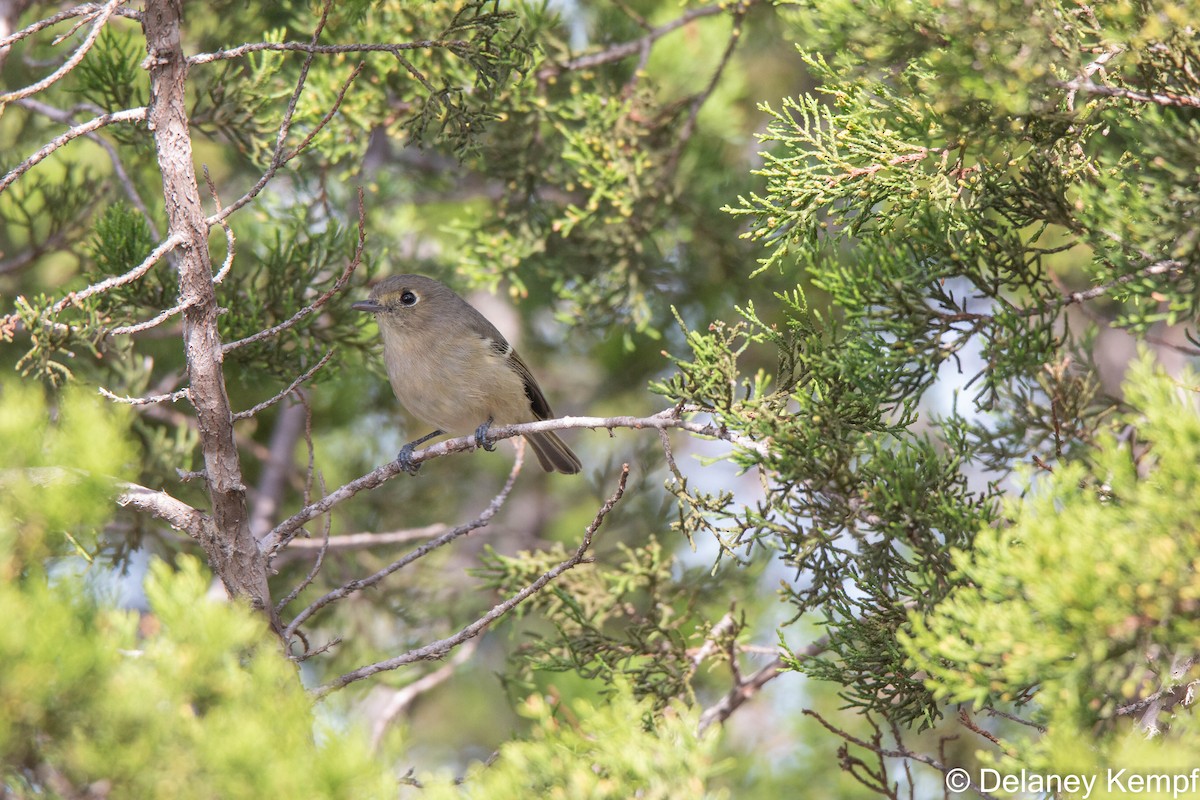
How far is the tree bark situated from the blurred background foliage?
272mm

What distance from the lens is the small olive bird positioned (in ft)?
17.5

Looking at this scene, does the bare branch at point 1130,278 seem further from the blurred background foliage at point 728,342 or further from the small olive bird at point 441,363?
the small olive bird at point 441,363

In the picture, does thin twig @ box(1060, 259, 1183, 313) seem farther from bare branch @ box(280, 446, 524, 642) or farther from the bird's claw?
the bird's claw

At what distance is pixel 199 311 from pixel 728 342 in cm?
160

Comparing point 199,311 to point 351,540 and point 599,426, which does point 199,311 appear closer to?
point 599,426

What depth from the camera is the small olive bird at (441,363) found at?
532cm

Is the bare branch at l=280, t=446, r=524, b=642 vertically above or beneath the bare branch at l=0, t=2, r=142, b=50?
beneath

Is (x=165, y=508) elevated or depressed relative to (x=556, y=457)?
depressed

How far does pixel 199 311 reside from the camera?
2.98 meters

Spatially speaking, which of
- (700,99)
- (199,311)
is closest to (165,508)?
(199,311)

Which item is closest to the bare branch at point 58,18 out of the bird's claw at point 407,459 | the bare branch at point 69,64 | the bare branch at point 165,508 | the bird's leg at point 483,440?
the bare branch at point 69,64

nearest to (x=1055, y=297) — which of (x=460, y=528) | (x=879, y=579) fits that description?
(x=879, y=579)

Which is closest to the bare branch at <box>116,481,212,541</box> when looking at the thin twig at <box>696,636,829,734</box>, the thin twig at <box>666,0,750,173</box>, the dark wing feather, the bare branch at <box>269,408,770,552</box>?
the bare branch at <box>269,408,770,552</box>

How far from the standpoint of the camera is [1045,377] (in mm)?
3543
